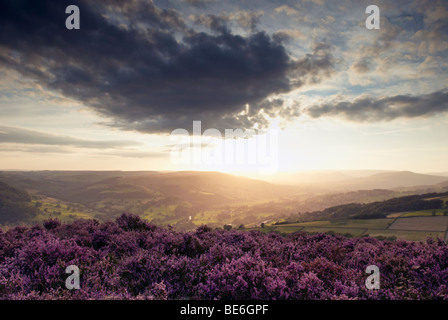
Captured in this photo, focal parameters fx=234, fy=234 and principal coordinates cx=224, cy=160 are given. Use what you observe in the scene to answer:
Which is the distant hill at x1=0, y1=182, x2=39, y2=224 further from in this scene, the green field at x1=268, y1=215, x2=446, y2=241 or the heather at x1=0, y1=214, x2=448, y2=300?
the heather at x1=0, y1=214, x2=448, y2=300

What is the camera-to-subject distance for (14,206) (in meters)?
94.9

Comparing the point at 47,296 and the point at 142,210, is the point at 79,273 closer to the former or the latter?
the point at 47,296

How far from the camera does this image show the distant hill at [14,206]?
87875mm

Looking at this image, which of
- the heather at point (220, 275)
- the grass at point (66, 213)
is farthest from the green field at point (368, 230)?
the grass at point (66, 213)

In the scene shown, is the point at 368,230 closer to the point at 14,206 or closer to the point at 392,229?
the point at 392,229

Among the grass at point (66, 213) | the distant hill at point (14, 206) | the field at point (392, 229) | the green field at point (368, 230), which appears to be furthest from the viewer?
the distant hill at point (14, 206)

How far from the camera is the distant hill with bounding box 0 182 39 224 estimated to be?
288ft

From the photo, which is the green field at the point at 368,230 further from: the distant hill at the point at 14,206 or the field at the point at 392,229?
the distant hill at the point at 14,206

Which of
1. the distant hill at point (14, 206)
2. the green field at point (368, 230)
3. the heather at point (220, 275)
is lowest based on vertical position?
the distant hill at point (14, 206)

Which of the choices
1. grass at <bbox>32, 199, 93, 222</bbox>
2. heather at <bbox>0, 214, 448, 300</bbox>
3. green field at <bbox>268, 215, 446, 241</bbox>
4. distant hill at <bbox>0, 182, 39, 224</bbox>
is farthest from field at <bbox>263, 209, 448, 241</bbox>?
distant hill at <bbox>0, 182, 39, 224</bbox>

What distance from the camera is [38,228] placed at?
9211 millimetres

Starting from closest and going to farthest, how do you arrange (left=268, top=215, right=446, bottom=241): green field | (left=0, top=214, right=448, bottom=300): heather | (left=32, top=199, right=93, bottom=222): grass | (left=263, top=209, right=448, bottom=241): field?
(left=0, top=214, right=448, bottom=300): heather → (left=268, top=215, right=446, bottom=241): green field → (left=263, top=209, right=448, bottom=241): field → (left=32, top=199, right=93, bottom=222): grass
